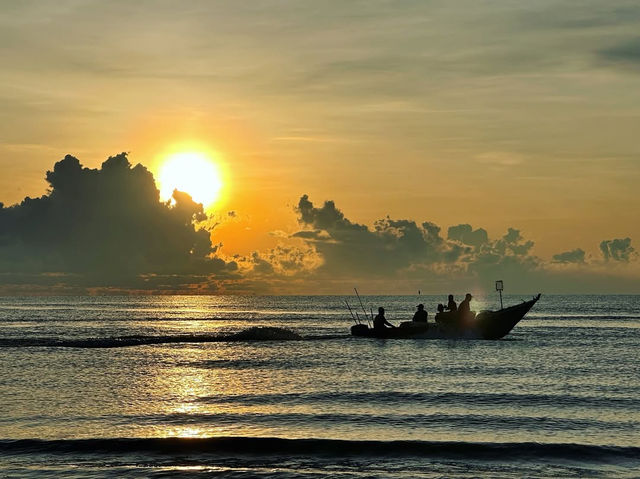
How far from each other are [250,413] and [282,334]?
39068 mm

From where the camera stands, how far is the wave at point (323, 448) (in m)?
21.6

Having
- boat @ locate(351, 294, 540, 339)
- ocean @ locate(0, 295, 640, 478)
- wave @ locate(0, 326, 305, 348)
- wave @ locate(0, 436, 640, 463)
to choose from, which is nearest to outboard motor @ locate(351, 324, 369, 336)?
boat @ locate(351, 294, 540, 339)

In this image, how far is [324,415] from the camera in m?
27.6

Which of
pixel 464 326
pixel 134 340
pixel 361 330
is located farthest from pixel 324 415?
pixel 134 340

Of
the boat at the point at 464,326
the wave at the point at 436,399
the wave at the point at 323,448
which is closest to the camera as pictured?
A: the wave at the point at 323,448

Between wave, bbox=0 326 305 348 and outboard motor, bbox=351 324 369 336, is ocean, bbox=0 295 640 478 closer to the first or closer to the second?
outboard motor, bbox=351 324 369 336

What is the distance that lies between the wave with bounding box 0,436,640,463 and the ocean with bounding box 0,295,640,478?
0.19 feet

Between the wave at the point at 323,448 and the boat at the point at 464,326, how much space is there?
3084 centimetres

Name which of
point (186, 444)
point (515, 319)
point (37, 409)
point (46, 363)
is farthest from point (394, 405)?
point (515, 319)

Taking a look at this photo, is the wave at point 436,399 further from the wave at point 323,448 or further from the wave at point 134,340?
the wave at point 134,340

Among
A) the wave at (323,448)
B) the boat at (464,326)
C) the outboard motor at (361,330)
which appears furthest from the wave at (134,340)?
the wave at (323,448)

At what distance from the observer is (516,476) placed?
1927cm

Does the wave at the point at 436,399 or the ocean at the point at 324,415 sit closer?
the ocean at the point at 324,415

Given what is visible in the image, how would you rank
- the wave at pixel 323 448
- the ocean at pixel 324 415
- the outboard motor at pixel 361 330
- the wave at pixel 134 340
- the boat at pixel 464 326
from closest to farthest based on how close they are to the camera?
the ocean at pixel 324 415 < the wave at pixel 323 448 < the boat at pixel 464 326 < the wave at pixel 134 340 < the outboard motor at pixel 361 330
